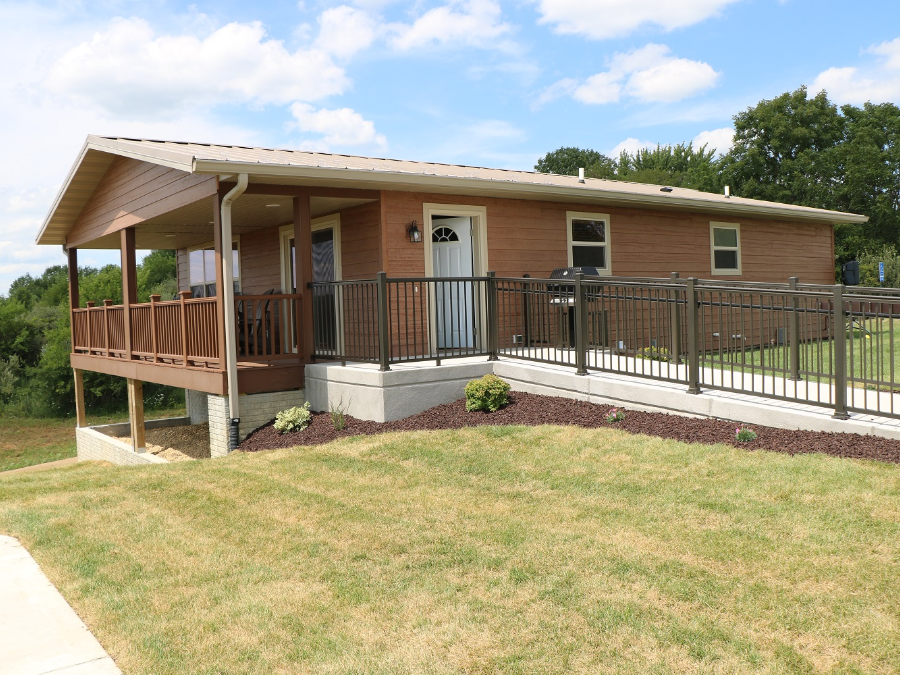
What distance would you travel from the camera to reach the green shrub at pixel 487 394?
8523mm

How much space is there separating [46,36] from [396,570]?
11912mm

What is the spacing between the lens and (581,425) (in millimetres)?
7547

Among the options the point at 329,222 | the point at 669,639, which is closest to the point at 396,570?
the point at 669,639

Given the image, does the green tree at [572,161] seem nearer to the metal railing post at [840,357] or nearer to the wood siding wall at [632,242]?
the wood siding wall at [632,242]

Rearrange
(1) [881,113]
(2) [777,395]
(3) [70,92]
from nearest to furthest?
(2) [777,395] < (3) [70,92] < (1) [881,113]

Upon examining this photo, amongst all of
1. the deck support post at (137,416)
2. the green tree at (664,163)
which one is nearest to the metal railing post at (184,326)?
the deck support post at (137,416)

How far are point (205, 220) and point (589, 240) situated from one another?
21.7 ft

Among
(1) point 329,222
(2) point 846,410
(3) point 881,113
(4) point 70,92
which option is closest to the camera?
(2) point 846,410

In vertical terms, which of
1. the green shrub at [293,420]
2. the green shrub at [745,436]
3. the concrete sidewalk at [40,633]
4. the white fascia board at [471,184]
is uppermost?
the white fascia board at [471,184]

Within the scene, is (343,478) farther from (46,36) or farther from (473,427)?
(46,36)

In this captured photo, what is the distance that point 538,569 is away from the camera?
411 centimetres

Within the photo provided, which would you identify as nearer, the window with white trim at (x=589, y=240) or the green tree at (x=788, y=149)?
the window with white trim at (x=589, y=240)

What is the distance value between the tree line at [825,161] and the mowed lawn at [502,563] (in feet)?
109

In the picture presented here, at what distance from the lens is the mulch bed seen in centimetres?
594
